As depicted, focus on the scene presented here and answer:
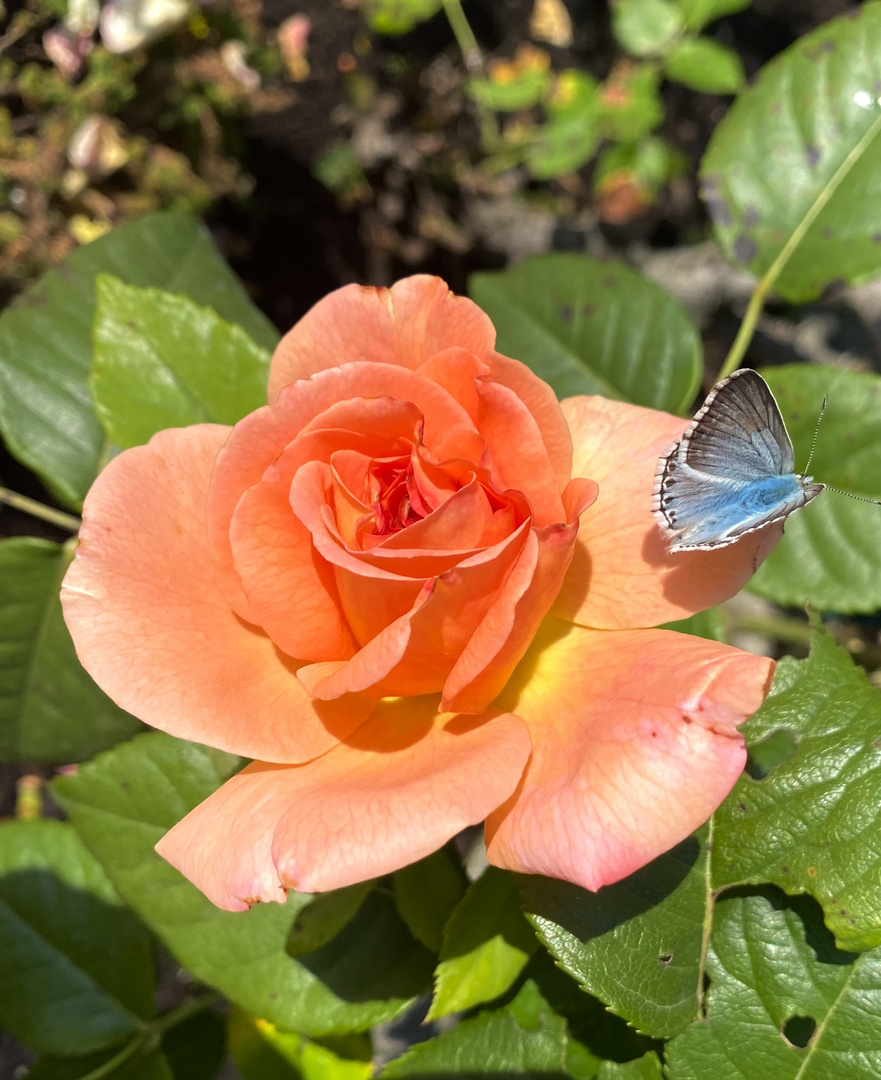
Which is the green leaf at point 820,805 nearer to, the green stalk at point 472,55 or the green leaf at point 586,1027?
the green leaf at point 586,1027

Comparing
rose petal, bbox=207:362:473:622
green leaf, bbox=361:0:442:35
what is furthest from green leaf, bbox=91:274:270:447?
green leaf, bbox=361:0:442:35

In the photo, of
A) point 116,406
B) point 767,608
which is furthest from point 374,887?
point 767,608

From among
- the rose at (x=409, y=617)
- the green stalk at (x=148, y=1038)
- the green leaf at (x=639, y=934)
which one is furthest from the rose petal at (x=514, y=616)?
the green stalk at (x=148, y=1038)

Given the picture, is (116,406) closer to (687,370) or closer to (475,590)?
(475,590)

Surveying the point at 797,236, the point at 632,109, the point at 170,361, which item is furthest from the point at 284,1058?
the point at 632,109

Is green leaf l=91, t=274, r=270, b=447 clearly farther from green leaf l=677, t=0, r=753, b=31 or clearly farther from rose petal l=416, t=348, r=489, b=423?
green leaf l=677, t=0, r=753, b=31
